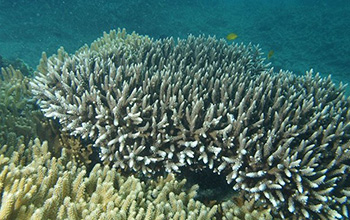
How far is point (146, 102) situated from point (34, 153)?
1.69 meters

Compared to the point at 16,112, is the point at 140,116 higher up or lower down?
lower down

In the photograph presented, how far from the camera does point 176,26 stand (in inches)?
794

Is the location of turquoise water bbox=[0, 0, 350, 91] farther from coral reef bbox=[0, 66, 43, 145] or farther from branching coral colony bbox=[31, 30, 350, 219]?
branching coral colony bbox=[31, 30, 350, 219]

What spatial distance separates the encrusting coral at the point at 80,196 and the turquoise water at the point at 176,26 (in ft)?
39.4

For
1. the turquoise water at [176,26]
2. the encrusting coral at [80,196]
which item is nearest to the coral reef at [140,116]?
the encrusting coral at [80,196]

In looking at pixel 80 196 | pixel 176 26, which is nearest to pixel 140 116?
pixel 80 196

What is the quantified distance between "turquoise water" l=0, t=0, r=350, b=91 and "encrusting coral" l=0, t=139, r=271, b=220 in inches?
473

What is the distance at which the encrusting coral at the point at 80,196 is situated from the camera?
7.45 feet

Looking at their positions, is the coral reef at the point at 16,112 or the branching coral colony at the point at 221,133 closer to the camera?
the branching coral colony at the point at 221,133

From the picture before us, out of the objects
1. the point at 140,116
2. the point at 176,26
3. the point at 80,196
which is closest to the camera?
the point at 80,196

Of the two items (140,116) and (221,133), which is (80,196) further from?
(221,133)

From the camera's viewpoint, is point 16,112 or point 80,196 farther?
point 16,112

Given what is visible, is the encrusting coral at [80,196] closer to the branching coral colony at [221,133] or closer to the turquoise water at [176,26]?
the branching coral colony at [221,133]

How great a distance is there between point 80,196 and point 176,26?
19.3 metres
